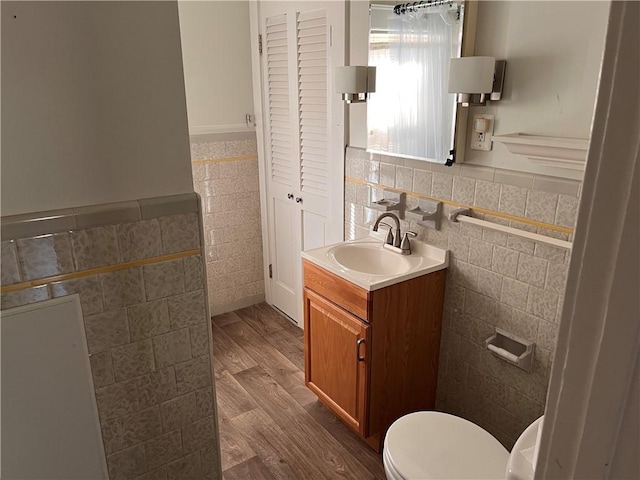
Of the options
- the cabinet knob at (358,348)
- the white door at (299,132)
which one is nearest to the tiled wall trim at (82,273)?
the cabinet knob at (358,348)

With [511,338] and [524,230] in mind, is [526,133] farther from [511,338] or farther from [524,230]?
[511,338]

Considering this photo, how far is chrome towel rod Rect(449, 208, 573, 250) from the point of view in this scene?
5.57ft

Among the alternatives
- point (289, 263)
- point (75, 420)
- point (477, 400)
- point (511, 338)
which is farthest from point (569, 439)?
point (289, 263)

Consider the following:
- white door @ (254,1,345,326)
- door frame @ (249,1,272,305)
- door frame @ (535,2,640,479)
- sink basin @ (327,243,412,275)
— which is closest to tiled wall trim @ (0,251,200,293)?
door frame @ (535,2,640,479)

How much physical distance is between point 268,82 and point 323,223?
97 cm

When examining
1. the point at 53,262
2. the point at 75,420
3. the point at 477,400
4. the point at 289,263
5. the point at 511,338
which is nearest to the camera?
the point at 53,262

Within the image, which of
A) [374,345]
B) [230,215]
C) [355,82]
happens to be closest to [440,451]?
[374,345]

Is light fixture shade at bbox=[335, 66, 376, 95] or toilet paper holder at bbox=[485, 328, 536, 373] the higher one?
light fixture shade at bbox=[335, 66, 376, 95]

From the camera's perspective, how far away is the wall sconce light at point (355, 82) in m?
2.21

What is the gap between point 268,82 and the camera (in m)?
3.04

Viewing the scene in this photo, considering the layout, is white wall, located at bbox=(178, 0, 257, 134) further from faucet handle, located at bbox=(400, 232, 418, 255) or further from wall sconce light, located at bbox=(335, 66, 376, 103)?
faucet handle, located at bbox=(400, 232, 418, 255)

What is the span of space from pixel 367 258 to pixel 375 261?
46 millimetres

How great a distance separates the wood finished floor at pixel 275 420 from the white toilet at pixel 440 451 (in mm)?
492

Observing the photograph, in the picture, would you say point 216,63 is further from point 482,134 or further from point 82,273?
point 82,273
